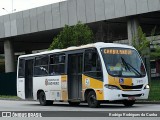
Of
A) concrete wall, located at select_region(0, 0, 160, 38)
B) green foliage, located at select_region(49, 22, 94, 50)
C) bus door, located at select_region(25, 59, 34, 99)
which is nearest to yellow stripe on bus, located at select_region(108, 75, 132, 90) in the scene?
bus door, located at select_region(25, 59, 34, 99)

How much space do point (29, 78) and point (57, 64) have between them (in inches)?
143

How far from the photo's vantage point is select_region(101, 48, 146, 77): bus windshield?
19.3 metres

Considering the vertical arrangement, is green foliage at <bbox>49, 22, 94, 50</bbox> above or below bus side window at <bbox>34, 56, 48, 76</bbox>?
above

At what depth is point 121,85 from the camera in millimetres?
19094

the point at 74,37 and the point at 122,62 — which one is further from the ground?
the point at 74,37

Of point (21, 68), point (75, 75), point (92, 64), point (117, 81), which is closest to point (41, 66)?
point (21, 68)

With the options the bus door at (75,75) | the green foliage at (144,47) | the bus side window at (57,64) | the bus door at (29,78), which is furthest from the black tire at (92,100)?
the green foliage at (144,47)

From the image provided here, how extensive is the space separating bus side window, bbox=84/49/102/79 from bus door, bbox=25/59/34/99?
583cm

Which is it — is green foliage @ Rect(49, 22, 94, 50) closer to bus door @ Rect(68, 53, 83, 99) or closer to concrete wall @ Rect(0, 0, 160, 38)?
concrete wall @ Rect(0, 0, 160, 38)

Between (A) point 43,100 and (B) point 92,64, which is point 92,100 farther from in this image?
(A) point 43,100

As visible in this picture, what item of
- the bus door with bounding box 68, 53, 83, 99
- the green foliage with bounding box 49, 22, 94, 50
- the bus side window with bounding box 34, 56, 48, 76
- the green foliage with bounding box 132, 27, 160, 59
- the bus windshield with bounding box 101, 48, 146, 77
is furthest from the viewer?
the green foliage with bounding box 49, 22, 94, 50

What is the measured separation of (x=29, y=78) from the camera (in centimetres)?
2545

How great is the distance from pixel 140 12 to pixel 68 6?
8919 mm

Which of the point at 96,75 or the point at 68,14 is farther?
the point at 68,14
